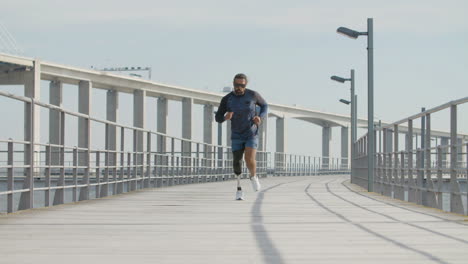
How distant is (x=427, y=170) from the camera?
1352cm

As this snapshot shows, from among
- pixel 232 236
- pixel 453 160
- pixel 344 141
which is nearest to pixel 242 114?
pixel 453 160

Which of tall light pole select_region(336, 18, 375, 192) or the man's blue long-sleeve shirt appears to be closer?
the man's blue long-sleeve shirt

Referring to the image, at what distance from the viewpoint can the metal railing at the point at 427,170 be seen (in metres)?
11.7

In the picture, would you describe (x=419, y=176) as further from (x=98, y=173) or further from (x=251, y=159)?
(x=98, y=173)

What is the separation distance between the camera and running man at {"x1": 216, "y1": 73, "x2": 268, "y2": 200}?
1323cm

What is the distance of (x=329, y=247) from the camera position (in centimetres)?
651

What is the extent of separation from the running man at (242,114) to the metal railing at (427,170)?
2.57 m

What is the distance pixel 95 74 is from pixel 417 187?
66.8m

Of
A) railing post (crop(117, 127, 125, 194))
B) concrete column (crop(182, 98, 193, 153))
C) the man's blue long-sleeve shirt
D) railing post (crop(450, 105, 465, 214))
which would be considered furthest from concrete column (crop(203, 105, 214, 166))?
railing post (crop(450, 105, 465, 214))

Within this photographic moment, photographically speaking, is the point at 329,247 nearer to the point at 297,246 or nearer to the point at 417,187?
the point at 297,246

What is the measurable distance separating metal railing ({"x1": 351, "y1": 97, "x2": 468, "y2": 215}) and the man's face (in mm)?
2760

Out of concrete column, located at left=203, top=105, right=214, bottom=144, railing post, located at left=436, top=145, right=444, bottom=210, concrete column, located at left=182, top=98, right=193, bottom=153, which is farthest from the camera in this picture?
concrete column, located at left=203, top=105, right=214, bottom=144

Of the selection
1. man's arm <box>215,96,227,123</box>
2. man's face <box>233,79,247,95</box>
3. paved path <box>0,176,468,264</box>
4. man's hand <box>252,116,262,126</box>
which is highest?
man's face <box>233,79,247,95</box>

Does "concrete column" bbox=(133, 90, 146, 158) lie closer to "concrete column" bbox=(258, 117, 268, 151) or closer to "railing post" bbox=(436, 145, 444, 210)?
"concrete column" bbox=(258, 117, 268, 151)
